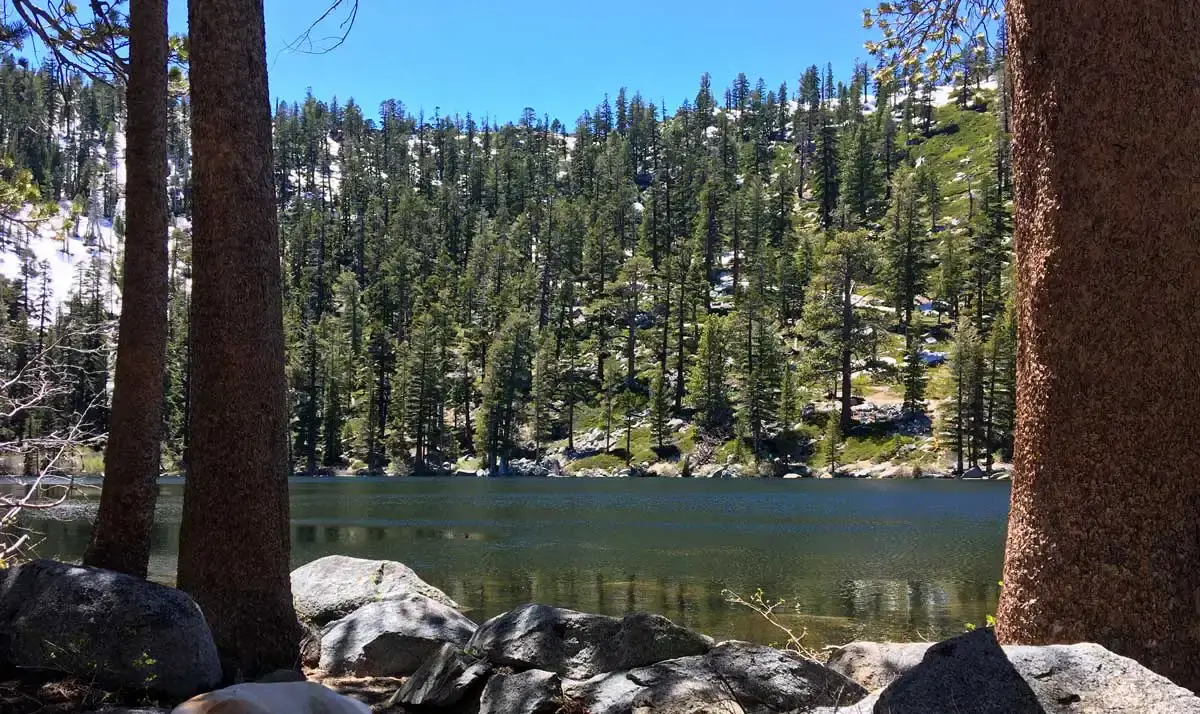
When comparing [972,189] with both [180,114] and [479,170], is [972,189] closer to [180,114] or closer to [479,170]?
[479,170]

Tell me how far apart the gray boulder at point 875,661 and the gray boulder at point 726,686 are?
1.49 feet

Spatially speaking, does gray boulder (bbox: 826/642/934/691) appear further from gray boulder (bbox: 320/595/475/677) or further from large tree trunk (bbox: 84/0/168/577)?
large tree trunk (bbox: 84/0/168/577)

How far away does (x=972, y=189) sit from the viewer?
109750 mm

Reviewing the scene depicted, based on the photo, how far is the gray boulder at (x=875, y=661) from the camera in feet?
17.1

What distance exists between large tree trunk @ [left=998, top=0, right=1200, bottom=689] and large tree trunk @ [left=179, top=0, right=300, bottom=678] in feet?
15.4

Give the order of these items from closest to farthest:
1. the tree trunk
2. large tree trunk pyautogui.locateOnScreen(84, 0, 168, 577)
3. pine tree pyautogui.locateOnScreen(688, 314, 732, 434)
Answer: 1. large tree trunk pyautogui.locateOnScreen(84, 0, 168, 577)
2. the tree trunk
3. pine tree pyautogui.locateOnScreen(688, 314, 732, 434)

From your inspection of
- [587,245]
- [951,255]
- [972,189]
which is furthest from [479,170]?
[951,255]

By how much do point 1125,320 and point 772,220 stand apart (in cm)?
10378

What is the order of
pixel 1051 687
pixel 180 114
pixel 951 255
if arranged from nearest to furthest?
pixel 1051 687, pixel 180 114, pixel 951 255

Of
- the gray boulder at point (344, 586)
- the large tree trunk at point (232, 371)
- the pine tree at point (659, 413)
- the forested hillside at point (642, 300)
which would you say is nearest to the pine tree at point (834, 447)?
the forested hillside at point (642, 300)

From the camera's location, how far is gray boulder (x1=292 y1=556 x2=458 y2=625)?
383 inches

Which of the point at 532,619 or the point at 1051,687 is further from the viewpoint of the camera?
the point at 532,619

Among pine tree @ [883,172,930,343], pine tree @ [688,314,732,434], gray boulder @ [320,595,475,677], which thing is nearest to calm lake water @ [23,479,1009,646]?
gray boulder @ [320,595,475,677]

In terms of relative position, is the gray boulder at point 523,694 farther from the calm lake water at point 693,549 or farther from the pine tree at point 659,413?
the pine tree at point 659,413
